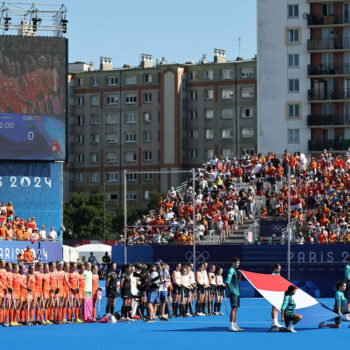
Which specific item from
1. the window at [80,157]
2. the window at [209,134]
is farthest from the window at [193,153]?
the window at [80,157]

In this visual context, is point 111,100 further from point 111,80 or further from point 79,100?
point 79,100

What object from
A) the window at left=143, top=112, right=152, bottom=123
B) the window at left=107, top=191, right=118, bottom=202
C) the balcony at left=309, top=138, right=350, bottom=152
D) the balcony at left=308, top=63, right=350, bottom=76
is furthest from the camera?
the window at left=107, top=191, right=118, bottom=202

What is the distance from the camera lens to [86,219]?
4577 inches

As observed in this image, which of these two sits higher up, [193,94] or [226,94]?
[193,94]

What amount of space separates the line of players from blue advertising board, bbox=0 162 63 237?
24017mm

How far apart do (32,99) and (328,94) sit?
41557 millimetres

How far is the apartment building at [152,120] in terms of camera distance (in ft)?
406

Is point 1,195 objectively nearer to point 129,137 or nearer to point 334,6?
point 334,6

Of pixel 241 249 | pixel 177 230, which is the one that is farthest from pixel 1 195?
pixel 241 249

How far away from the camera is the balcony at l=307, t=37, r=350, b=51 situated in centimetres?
9082

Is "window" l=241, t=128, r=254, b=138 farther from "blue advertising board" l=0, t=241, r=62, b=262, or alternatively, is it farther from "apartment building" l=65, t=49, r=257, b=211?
"blue advertising board" l=0, t=241, r=62, b=262

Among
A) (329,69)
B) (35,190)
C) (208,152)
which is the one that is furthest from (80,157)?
(35,190)

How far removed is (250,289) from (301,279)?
129 inches

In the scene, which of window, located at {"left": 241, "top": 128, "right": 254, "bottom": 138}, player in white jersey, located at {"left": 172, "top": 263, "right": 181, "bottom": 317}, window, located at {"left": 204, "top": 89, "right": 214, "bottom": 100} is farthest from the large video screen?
window, located at {"left": 204, "top": 89, "right": 214, "bottom": 100}
